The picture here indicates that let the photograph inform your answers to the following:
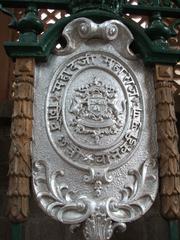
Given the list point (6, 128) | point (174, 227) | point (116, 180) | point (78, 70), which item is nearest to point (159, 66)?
point (78, 70)

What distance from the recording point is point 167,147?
5.60 ft

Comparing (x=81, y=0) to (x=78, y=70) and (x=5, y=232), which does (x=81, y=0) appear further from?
(x=5, y=232)

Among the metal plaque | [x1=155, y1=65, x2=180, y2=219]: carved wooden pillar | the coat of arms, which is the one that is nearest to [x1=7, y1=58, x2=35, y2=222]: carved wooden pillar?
the metal plaque

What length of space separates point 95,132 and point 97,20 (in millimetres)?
466

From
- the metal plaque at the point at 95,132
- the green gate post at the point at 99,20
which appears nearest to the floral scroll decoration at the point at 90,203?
the metal plaque at the point at 95,132

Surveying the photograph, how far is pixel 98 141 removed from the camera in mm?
1708

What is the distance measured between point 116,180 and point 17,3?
0.79 meters

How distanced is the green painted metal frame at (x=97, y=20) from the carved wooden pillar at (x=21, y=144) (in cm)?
6

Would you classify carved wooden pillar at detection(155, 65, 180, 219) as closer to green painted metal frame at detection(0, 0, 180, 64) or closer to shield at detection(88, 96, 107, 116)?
green painted metal frame at detection(0, 0, 180, 64)

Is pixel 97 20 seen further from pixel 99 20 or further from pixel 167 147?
pixel 167 147

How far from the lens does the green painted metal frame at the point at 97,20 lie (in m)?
1.80

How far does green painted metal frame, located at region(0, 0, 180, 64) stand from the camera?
1.80 metres

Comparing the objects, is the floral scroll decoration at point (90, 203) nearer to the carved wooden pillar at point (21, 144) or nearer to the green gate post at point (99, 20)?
the carved wooden pillar at point (21, 144)

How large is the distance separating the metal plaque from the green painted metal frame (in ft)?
0.14
